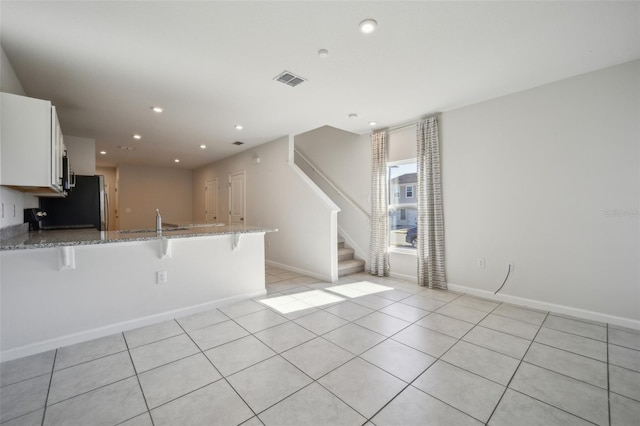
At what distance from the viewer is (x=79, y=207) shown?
13.8 feet

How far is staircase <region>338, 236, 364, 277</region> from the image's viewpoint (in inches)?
183

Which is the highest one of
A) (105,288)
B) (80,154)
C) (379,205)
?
(80,154)

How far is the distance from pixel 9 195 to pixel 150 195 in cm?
601

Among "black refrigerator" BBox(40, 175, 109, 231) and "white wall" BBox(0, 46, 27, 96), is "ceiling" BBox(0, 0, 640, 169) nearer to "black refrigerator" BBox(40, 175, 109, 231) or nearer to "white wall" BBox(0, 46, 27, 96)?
"white wall" BBox(0, 46, 27, 96)

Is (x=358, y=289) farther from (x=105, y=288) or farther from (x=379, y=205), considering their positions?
(x=105, y=288)

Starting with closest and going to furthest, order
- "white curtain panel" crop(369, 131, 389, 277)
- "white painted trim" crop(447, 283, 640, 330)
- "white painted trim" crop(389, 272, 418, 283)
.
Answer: "white painted trim" crop(447, 283, 640, 330) < "white painted trim" crop(389, 272, 418, 283) < "white curtain panel" crop(369, 131, 389, 277)

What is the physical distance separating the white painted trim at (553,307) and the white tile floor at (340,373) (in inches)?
5.5

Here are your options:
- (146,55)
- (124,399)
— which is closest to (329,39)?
(146,55)

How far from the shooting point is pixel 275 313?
301 centimetres

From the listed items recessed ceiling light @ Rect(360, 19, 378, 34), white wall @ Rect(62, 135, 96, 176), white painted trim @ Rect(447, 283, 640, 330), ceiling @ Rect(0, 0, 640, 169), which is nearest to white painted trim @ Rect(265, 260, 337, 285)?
white painted trim @ Rect(447, 283, 640, 330)

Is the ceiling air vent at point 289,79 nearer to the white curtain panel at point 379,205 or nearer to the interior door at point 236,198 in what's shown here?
the white curtain panel at point 379,205

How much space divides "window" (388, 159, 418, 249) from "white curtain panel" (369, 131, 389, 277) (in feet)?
0.50

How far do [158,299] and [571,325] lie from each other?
165 inches

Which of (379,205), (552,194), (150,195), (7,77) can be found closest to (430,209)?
(379,205)
